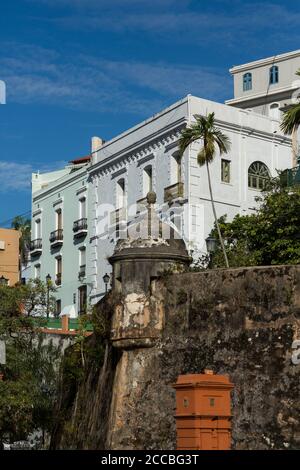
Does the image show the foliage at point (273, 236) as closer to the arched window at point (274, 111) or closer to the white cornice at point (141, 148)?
the white cornice at point (141, 148)

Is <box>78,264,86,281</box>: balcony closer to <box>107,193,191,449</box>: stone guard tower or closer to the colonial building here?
the colonial building

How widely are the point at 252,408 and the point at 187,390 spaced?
184 inches

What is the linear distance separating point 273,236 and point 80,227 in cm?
1821

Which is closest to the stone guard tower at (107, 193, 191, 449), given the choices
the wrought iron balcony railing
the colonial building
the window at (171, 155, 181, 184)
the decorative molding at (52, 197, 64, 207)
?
the colonial building

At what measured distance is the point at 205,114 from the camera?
42.7 m

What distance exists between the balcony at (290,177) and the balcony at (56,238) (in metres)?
17.4

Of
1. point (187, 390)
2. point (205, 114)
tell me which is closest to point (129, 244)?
point (187, 390)

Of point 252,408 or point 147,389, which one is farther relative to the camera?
point 147,389

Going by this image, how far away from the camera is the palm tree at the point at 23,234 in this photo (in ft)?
234

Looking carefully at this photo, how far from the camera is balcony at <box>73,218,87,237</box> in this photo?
50188 mm

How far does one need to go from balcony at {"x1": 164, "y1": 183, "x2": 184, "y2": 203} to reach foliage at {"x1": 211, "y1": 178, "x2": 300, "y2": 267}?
25.0 feet

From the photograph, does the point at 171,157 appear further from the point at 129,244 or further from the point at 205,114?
the point at 129,244

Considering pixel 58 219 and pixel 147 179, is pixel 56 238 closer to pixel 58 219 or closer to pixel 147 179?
pixel 58 219

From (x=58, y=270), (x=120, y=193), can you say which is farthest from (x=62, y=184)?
(x=120, y=193)
